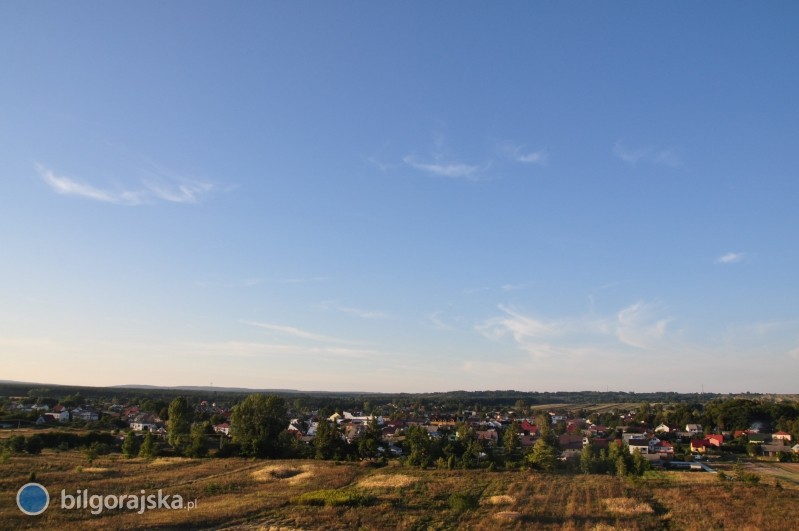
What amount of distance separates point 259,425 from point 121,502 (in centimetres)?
2978

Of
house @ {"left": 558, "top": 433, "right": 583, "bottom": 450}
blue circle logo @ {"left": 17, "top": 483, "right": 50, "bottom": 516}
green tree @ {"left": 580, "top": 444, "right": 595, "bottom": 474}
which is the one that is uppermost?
blue circle logo @ {"left": 17, "top": 483, "right": 50, "bottom": 516}

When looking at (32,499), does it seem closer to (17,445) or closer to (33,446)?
(17,445)

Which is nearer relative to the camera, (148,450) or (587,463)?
(587,463)

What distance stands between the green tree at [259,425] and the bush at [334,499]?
24.9 metres

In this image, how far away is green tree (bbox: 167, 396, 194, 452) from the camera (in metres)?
55.7

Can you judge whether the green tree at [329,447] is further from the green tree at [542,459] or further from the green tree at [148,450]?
the green tree at [542,459]

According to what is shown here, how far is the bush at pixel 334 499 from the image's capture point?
1089 inches

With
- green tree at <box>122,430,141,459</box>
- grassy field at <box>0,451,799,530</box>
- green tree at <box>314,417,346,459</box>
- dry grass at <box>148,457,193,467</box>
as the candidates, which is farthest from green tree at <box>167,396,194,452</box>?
green tree at <box>314,417,346,459</box>

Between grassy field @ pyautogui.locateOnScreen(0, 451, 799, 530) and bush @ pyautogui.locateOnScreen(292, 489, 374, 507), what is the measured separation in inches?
2.2

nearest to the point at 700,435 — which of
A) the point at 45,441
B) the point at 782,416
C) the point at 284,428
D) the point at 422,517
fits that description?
the point at 782,416

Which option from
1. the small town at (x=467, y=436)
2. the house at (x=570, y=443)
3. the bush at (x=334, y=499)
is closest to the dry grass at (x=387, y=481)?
the bush at (x=334, y=499)

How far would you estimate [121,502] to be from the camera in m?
26.1

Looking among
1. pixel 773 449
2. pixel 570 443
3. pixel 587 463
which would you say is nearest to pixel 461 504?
pixel 587 463

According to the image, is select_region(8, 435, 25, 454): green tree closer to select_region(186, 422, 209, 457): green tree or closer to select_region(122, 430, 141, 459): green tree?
select_region(122, 430, 141, 459): green tree
